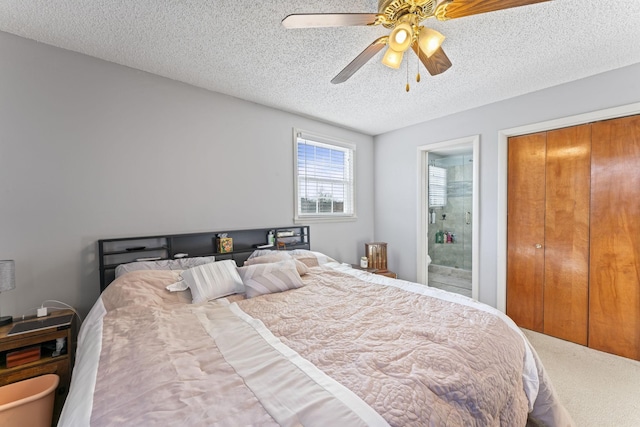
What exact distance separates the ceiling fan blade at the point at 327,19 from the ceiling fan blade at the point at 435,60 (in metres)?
0.47

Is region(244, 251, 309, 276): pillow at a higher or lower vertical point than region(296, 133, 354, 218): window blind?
lower

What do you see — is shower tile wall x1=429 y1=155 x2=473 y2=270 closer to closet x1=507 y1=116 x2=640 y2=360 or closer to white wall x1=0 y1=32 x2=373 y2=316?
closet x1=507 y1=116 x2=640 y2=360

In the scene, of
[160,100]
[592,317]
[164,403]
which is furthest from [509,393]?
[160,100]

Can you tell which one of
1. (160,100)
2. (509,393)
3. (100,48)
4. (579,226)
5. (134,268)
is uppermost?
(100,48)

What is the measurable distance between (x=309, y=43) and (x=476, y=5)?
3.61ft

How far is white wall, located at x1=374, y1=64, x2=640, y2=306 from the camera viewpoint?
2449 millimetres

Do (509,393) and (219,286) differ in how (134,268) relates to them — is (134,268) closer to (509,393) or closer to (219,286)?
(219,286)

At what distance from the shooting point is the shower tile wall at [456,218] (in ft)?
15.5

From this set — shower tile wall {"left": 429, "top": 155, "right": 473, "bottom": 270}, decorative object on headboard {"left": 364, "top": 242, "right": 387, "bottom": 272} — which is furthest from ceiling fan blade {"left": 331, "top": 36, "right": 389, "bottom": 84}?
shower tile wall {"left": 429, "top": 155, "right": 473, "bottom": 270}

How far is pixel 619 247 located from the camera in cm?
239

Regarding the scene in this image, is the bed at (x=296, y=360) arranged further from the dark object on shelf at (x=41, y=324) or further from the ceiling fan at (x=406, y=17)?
the ceiling fan at (x=406, y=17)

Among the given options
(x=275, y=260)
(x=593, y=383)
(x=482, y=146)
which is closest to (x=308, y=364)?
(x=275, y=260)

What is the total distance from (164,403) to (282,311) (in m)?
0.89

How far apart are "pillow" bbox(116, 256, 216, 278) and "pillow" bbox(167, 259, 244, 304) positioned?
29 cm
